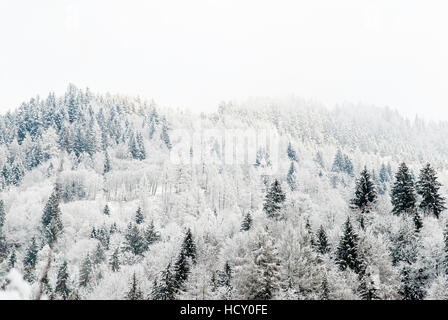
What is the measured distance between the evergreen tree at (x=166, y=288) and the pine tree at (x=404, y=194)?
3240 centimetres

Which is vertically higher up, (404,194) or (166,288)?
(404,194)

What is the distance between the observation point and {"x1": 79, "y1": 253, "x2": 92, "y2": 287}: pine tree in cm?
8642

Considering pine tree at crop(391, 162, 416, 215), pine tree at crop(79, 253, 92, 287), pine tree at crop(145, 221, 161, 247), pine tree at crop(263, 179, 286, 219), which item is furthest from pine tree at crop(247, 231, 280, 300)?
pine tree at crop(79, 253, 92, 287)

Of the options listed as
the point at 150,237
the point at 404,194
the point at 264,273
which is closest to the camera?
the point at 264,273

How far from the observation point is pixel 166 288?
5375 cm

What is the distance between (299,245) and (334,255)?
16.2ft

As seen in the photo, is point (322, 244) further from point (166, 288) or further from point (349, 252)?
point (166, 288)

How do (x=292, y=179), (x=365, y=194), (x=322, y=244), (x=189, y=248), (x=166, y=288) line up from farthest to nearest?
(x=292, y=179) → (x=365, y=194) → (x=189, y=248) → (x=322, y=244) → (x=166, y=288)

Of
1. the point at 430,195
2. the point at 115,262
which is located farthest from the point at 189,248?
the point at 430,195

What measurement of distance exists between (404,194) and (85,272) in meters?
63.0

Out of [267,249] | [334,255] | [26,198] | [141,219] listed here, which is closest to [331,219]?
[334,255]

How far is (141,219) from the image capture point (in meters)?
132

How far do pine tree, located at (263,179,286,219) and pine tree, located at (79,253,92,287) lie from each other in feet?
125
